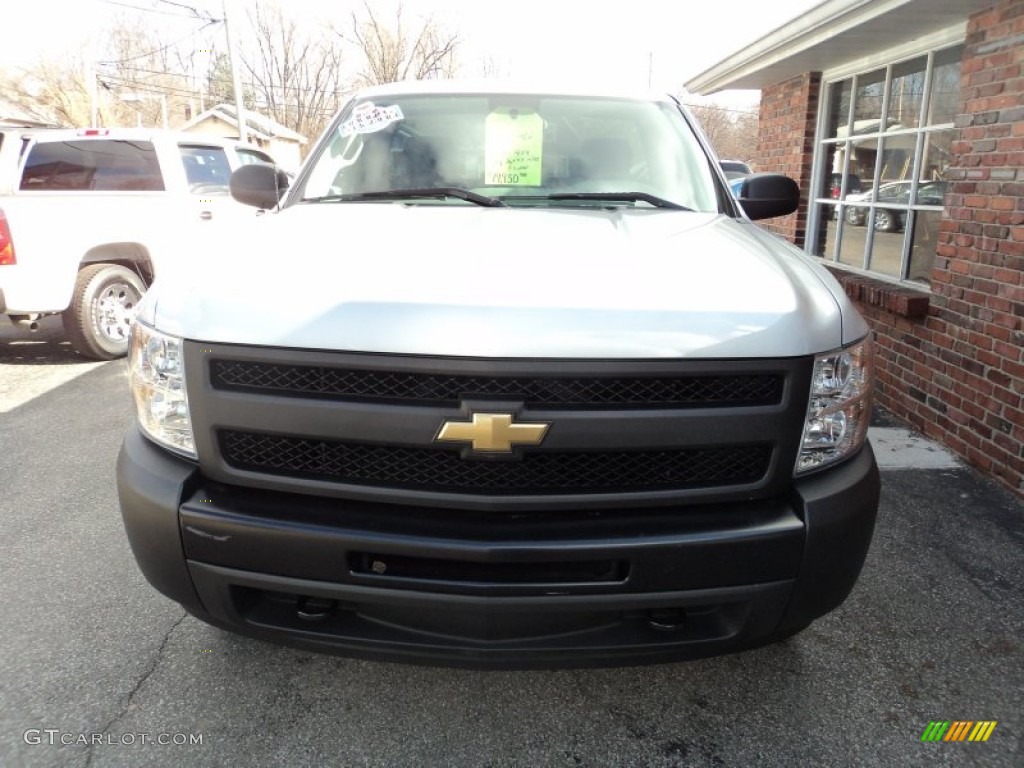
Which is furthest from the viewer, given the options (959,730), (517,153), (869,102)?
(869,102)

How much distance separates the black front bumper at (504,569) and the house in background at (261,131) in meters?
33.3

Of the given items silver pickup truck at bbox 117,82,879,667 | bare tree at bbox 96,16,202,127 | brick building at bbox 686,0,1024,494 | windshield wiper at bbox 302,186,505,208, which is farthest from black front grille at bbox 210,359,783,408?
bare tree at bbox 96,16,202,127

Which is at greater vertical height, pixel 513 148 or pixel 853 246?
pixel 513 148

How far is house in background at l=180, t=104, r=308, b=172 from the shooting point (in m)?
34.3

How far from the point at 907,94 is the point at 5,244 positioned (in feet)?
22.6

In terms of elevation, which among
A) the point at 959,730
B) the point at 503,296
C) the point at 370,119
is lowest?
the point at 959,730

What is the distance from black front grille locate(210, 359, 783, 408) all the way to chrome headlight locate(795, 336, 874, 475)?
5.0 inches

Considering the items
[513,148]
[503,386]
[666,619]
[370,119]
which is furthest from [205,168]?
[666,619]

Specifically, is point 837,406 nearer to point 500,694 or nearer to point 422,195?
point 500,694

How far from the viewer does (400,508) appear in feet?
6.05

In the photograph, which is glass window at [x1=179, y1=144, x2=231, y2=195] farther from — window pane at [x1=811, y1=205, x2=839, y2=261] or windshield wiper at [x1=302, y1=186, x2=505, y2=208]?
window pane at [x1=811, y1=205, x2=839, y2=261]

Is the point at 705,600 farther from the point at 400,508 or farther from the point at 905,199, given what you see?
the point at 905,199

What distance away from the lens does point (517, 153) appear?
10.0ft

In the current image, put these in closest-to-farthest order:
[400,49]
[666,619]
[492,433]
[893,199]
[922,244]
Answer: [492,433] < [666,619] < [922,244] < [893,199] < [400,49]
